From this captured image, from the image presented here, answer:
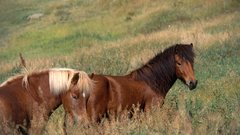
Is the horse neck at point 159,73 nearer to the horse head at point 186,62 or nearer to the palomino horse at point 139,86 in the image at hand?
the palomino horse at point 139,86

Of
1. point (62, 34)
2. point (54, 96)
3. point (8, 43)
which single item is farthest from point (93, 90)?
point (8, 43)

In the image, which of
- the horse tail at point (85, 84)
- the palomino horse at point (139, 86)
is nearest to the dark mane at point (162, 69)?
the palomino horse at point (139, 86)

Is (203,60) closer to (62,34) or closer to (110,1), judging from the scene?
(62,34)

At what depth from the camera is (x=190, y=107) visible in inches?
345

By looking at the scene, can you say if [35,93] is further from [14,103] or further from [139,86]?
[139,86]

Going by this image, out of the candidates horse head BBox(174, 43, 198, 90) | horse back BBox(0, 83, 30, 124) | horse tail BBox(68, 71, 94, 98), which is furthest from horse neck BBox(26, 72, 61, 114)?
horse head BBox(174, 43, 198, 90)

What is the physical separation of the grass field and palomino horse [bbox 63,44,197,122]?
0.36m

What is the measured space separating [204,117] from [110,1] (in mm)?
30110

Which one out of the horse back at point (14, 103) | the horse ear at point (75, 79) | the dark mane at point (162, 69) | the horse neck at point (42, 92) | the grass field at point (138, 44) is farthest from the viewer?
the dark mane at point (162, 69)

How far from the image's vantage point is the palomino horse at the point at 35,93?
299 inches

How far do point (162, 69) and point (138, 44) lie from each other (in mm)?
11649

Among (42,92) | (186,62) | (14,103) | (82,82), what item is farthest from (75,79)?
(186,62)

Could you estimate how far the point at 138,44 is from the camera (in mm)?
20922

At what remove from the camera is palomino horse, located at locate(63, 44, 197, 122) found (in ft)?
27.0
